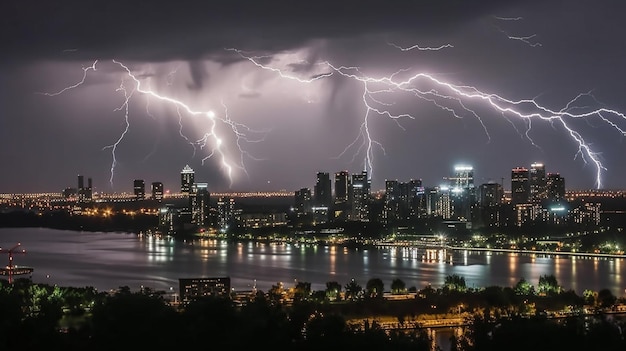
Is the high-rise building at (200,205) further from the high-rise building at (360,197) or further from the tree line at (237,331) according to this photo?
the tree line at (237,331)

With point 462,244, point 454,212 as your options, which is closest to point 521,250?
point 462,244

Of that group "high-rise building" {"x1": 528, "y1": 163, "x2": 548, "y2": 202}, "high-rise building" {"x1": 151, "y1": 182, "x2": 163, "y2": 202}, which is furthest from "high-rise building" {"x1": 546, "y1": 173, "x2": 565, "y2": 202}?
"high-rise building" {"x1": 151, "y1": 182, "x2": 163, "y2": 202}

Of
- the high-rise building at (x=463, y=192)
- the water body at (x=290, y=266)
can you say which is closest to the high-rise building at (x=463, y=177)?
the high-rise building at (x=463, y=192)

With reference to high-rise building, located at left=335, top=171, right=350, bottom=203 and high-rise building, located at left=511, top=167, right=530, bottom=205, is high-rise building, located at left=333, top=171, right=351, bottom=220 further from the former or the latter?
high-rise building, located at left=511, top=167, right=530, bottom=205

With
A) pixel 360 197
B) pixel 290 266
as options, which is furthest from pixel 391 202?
pixel 290 266

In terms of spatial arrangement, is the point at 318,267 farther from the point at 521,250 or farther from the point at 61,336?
the point at 61,336
